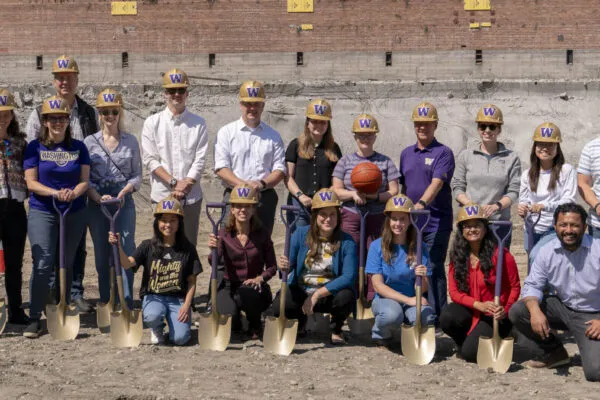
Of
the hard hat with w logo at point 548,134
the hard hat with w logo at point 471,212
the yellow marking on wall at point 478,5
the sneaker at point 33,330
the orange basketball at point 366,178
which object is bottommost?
the sneaker at point 33,330

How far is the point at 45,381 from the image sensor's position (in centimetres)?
717

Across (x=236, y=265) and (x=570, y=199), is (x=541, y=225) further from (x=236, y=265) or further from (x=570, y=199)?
(x=236, y=265)

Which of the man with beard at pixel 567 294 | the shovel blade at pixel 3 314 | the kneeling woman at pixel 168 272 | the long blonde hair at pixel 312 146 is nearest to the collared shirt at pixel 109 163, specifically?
the kneeling woman at pixel 168 272

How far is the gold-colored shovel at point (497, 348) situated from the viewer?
754 centimetres

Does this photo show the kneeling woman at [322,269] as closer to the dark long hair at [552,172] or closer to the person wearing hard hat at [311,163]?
the person wearing hard hat at [311,163]

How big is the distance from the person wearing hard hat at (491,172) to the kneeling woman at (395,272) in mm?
713

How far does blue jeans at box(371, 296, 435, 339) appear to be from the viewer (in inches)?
314

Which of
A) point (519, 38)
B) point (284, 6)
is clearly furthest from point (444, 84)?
point (284, 6)

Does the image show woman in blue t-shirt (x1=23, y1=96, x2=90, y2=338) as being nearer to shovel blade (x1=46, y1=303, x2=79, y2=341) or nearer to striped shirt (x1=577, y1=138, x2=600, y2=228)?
shovel blade (x1=46, y1=303, x2=79, y2=341)

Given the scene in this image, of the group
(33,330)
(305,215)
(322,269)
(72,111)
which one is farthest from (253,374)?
(72,111)

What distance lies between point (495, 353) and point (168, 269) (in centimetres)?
272

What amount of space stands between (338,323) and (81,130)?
294 centimetres

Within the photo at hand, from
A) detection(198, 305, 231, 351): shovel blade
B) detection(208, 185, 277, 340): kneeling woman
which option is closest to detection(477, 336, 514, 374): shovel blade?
detection(208, 185, 277, 340): kneeling woman

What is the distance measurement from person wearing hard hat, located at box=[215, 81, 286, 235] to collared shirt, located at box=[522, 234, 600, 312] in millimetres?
2504
